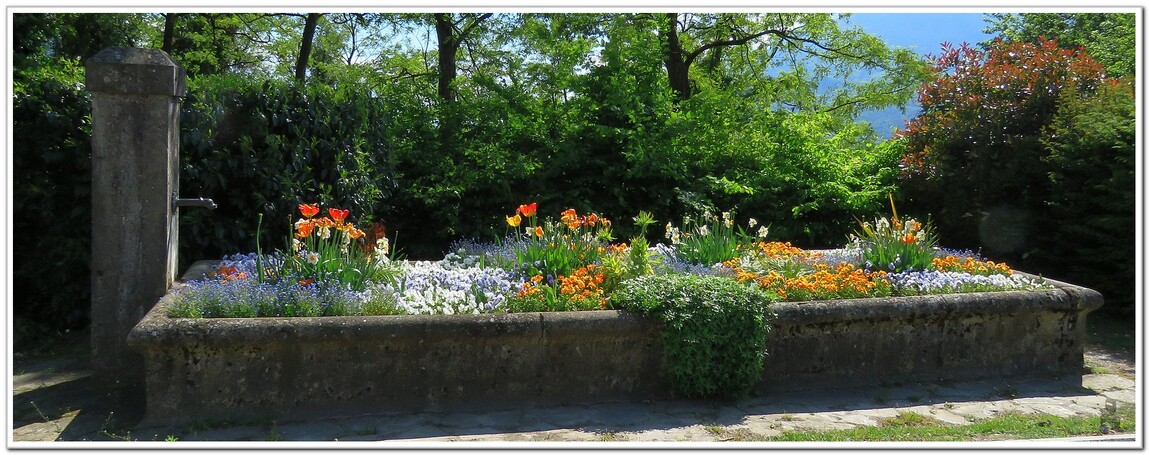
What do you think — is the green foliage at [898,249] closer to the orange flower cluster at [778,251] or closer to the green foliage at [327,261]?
the orange flower cluster at [778,251]

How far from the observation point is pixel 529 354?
16.4 feet

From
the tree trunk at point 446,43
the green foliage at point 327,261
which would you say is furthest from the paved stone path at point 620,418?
the tree trunk at point 446,43

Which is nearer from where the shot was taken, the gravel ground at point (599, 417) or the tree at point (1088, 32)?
the gravel ground at point (599, 417)

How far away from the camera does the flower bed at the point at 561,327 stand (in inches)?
183

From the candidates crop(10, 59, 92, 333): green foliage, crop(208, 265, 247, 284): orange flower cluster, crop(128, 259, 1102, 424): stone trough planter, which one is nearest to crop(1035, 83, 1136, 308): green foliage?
crop(128, 259, 1102, 424): stone trough planter

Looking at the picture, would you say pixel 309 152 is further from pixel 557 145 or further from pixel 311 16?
pixel 311 16

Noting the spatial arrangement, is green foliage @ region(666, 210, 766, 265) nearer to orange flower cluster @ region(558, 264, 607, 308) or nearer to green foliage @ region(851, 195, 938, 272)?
green foliage @ region(851, 195, 938, 272)

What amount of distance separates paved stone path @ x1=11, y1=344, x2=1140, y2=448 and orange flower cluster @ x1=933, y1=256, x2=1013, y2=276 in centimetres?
98

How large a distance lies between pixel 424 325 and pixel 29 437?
2082 millimetres

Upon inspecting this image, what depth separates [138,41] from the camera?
45.9ft

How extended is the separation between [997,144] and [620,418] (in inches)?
228

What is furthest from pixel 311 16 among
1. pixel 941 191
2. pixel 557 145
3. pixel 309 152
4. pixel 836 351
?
pixel 836 351

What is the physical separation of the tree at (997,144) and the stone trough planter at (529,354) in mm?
2888

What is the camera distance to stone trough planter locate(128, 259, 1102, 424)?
4609 mm
